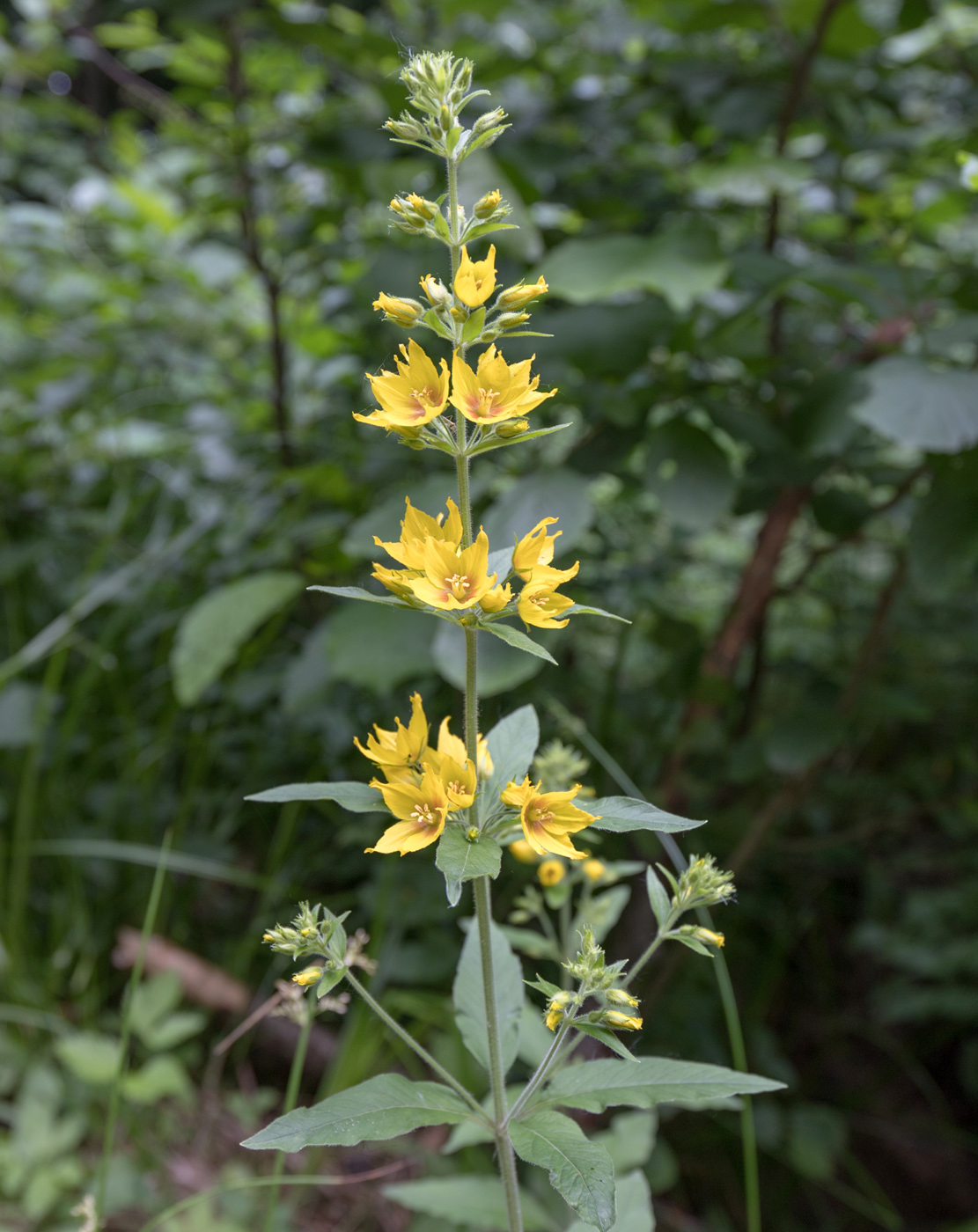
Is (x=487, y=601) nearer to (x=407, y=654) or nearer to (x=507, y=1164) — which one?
(x=507, y=1164)

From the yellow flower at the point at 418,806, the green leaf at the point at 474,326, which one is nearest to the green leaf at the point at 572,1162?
the yellow flower at the point at 418,806

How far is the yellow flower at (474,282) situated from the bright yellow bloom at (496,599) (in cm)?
20

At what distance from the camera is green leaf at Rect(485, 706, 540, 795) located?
2.26ft

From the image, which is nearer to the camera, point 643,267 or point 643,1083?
point 643,1083

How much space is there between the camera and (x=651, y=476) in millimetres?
1293

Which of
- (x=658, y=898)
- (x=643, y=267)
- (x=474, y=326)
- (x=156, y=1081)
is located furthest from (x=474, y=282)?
(x=156, y=1081)

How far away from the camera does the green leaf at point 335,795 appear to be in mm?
588

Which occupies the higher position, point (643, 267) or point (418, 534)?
point (643, 267)

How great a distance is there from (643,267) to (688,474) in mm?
313

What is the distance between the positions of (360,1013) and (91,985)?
708 mm

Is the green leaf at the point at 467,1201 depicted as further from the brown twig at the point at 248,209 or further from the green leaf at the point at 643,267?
the brown twig at the point at 248,209

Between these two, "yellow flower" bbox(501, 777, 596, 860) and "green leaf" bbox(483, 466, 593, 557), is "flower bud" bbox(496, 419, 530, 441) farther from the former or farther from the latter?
"green leaf" bbox(483, 466, 593, 557)

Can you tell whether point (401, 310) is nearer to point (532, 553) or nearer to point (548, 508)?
point (532, 553)

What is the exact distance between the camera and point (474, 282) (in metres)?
0.60
